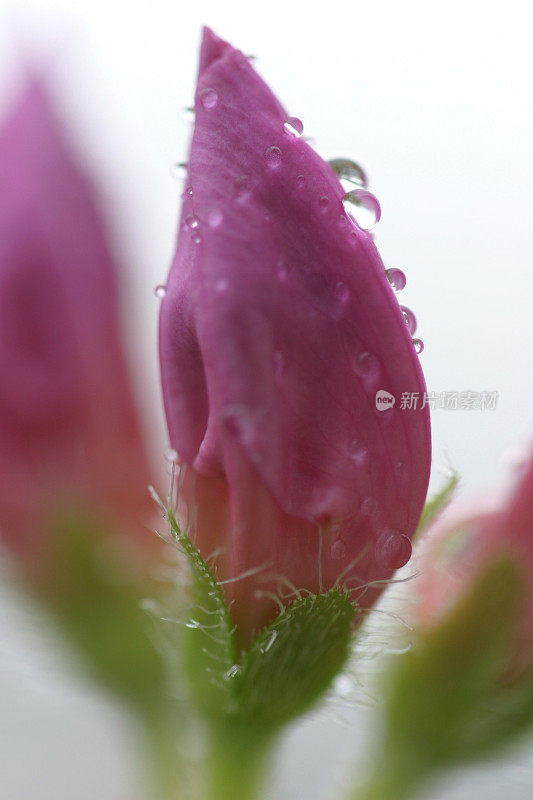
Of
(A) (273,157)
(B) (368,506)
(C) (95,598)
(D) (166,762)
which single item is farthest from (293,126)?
(D) (166,762)

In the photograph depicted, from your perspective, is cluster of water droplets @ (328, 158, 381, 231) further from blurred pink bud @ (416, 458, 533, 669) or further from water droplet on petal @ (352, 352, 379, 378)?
blurred pink bud @ (416, 458, 533, 669)

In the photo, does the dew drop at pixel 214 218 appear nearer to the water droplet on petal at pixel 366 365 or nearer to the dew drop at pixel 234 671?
the water droplet on petal at pixel 366 365

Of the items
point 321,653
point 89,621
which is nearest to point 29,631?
point 89,621

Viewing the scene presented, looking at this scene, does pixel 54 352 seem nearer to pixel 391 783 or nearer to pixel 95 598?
pixel 95 598

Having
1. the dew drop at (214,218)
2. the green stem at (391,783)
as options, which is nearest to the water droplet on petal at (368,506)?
the dew drop at (214,218)

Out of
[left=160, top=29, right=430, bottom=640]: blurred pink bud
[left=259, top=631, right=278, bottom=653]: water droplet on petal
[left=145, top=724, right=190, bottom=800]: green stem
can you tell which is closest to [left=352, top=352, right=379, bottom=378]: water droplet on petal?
[left=160, top=29, right=430, bottom=640]: blurred pink bud

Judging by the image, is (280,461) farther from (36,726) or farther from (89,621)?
(36,726)
